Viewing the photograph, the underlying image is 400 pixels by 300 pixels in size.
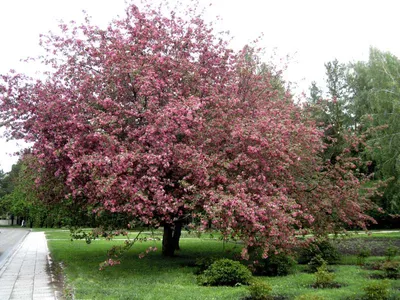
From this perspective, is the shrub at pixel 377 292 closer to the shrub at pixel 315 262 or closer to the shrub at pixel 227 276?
the shrub at pixel 227 276

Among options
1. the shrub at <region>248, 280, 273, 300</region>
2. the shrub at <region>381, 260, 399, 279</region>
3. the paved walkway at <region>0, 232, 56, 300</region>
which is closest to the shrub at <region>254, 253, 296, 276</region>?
the shrub at <region>381, 260, 399, 279</region>

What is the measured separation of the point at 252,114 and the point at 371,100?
12.3m

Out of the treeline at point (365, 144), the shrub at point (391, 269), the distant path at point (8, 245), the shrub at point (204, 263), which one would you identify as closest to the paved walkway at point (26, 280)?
the distant path at point (8, 245)

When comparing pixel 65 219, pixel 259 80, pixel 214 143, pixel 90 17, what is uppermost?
pixel 90 17

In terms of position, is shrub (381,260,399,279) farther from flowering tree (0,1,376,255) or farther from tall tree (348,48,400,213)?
tall tree (348,48,400,213)

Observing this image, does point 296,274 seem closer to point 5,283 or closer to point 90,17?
point 5,283

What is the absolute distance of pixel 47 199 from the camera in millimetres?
13773

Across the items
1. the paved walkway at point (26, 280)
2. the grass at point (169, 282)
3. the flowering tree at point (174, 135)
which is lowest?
the paved walkway at point (26, 280)

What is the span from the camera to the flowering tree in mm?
10242

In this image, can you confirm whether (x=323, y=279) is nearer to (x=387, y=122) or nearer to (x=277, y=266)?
(x=277, y=266)

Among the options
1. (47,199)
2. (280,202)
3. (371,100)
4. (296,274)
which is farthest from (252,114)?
(371,100)

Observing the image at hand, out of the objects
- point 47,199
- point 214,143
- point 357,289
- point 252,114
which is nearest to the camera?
point 357,289

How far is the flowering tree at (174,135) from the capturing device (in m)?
10.2

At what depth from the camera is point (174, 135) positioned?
10727mm
